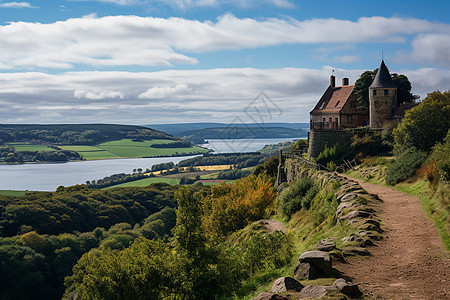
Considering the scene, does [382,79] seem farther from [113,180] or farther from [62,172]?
[62,172]

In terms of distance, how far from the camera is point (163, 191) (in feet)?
381

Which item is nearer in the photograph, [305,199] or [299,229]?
[299,229]

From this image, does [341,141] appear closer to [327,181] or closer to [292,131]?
[327,181]

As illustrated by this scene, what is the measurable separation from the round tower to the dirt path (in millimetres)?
31885

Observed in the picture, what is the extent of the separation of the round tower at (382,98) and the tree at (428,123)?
50.8 ft

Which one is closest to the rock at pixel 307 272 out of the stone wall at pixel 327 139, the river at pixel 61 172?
the stone wall at pixel 327 139

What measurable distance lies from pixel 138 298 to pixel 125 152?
189 m

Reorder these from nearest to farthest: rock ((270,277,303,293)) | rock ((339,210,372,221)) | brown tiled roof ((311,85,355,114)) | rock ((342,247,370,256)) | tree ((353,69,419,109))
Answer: rock ((270,277,303,293)) < rock ((342,247,370,256)) < rock ((339,210,372,221)) < tree ((353,69,419,109)) < brown tiled roof ((311,85,355,114))

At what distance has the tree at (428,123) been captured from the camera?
2941cm

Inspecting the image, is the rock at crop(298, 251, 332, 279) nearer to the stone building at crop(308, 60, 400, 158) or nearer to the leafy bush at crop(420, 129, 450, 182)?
the leafy bush at crop(420, 129, 450, 182)

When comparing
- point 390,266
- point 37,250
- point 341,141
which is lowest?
point 37,250

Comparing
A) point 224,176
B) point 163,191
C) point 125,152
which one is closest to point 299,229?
point 224,176

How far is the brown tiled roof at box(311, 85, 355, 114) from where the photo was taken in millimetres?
54406

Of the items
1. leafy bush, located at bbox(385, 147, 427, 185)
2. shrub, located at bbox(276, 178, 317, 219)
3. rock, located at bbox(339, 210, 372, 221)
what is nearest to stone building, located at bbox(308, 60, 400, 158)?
leafy bush, located at bbox(385, 147, 427, 185)
